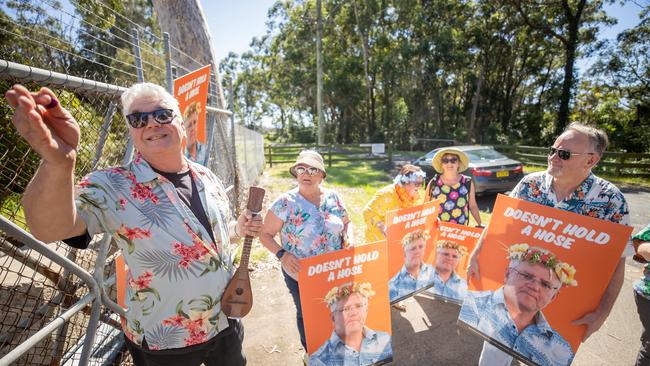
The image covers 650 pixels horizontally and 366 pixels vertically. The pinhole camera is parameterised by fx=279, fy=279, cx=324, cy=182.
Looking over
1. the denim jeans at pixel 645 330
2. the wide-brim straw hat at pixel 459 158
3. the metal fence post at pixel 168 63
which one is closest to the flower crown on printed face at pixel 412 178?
the wide-brim straw hat at pixel 459 158

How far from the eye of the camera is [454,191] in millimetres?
3730

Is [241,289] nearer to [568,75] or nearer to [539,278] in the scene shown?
[539,278]

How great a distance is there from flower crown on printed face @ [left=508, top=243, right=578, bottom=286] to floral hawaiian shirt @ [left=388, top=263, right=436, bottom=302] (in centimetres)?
116

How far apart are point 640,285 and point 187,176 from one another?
3200 mm

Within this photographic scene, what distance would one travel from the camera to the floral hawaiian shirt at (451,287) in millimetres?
3330

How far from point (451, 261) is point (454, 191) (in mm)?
933

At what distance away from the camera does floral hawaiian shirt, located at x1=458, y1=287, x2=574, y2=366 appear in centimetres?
204

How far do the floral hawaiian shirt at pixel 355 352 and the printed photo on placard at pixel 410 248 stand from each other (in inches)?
29.5

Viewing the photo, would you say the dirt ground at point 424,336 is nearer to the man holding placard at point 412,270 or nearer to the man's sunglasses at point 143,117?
the man holding placard at point 412,270

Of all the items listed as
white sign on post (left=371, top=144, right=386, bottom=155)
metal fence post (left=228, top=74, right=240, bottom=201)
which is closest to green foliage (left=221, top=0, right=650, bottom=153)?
white sign on post (left=371, top=144, right=386, bottom=155)

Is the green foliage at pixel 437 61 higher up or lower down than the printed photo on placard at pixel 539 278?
higher up

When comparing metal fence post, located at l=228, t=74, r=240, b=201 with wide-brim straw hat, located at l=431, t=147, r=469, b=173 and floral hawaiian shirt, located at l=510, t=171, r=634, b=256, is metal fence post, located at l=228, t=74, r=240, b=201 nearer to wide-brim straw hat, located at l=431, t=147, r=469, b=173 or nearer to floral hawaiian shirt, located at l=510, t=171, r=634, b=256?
wide-brim straw hat, located at l=431, t=147, r=469, b=173

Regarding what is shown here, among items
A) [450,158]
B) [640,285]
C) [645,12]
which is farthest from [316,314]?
[645,12]

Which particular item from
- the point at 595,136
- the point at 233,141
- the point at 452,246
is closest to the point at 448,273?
the point at 452,246
